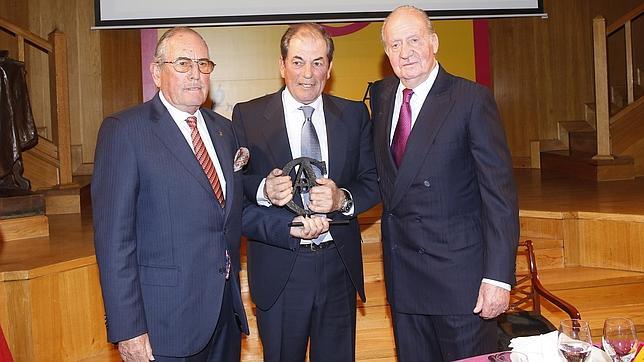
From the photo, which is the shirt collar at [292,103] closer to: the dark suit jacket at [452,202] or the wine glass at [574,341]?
the dark suit jacket at [452,202]

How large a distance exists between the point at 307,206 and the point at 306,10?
3.44 meters

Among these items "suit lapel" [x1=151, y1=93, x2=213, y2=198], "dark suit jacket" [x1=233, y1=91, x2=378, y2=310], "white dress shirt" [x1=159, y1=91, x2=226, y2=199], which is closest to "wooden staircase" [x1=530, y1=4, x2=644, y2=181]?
"dark suit jacket" [x1=233, y1=91, x2=378, y2=310]

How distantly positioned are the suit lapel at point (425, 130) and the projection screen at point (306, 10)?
339 centimetres

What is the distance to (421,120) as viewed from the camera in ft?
8.28

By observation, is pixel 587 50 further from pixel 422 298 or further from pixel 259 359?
pixel 422 298

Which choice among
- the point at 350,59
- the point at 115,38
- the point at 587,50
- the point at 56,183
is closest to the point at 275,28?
the point at 350,59

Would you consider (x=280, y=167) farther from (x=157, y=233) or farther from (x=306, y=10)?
(x=306, y=10)

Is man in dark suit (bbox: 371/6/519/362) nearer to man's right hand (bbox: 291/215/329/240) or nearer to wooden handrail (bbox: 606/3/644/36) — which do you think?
man's right hand (bbox: 291/215/329/240)

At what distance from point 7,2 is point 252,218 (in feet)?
15.0

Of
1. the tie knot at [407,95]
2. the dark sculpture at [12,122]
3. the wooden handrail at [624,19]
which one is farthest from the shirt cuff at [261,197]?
the wooden handrail at [624,19]

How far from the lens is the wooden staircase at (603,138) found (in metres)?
6.13

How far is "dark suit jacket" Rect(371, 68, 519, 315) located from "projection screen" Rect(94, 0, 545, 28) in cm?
338

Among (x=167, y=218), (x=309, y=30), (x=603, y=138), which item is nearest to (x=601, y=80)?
(x=603, y=138)

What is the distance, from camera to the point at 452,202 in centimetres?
251
